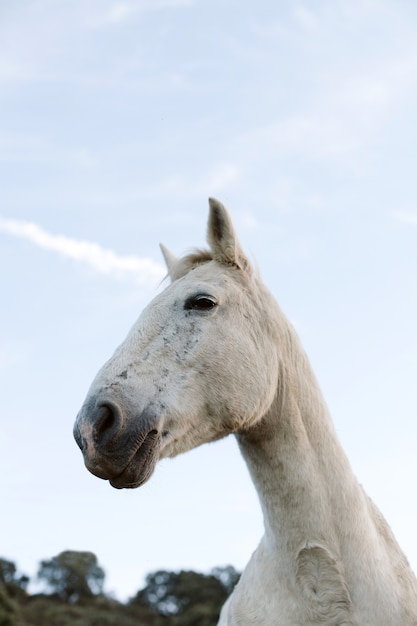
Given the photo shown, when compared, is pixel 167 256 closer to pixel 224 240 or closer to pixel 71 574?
pixel 224 240

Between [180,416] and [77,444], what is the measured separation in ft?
1.87

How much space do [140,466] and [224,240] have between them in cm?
154

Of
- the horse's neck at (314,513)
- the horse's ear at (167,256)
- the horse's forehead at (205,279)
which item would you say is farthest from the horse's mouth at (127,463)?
the horse's ear at (167,256)

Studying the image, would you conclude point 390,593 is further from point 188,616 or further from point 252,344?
point 188,616

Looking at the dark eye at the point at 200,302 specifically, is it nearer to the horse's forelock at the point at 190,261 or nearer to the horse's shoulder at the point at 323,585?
the horse's forelock at the point at 190,261

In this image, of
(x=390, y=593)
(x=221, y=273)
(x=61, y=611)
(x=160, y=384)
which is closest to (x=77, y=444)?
(x=160, y=384)

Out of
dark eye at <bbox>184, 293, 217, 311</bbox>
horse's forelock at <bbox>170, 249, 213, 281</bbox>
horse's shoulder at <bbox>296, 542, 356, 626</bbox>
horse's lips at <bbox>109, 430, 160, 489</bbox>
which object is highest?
horse's forelock at <bbox>170, 249, 213, 281</bbox>

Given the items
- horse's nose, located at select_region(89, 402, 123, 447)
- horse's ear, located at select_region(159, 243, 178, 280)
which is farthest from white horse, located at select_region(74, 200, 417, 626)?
horse's ear, located at select_region(159, 243, 178, 280)

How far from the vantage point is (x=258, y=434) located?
4199 mm

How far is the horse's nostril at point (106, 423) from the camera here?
3.57 metres

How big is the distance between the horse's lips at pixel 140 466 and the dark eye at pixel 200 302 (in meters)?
0.80

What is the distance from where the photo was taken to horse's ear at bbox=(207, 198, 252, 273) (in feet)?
14.5

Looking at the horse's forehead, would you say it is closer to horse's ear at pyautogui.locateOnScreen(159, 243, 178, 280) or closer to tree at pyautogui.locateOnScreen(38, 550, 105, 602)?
horse's ear at pyautogui.locateOnScreen(159, 243, 178, 280)

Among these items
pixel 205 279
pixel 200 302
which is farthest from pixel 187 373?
pixel 205 279
